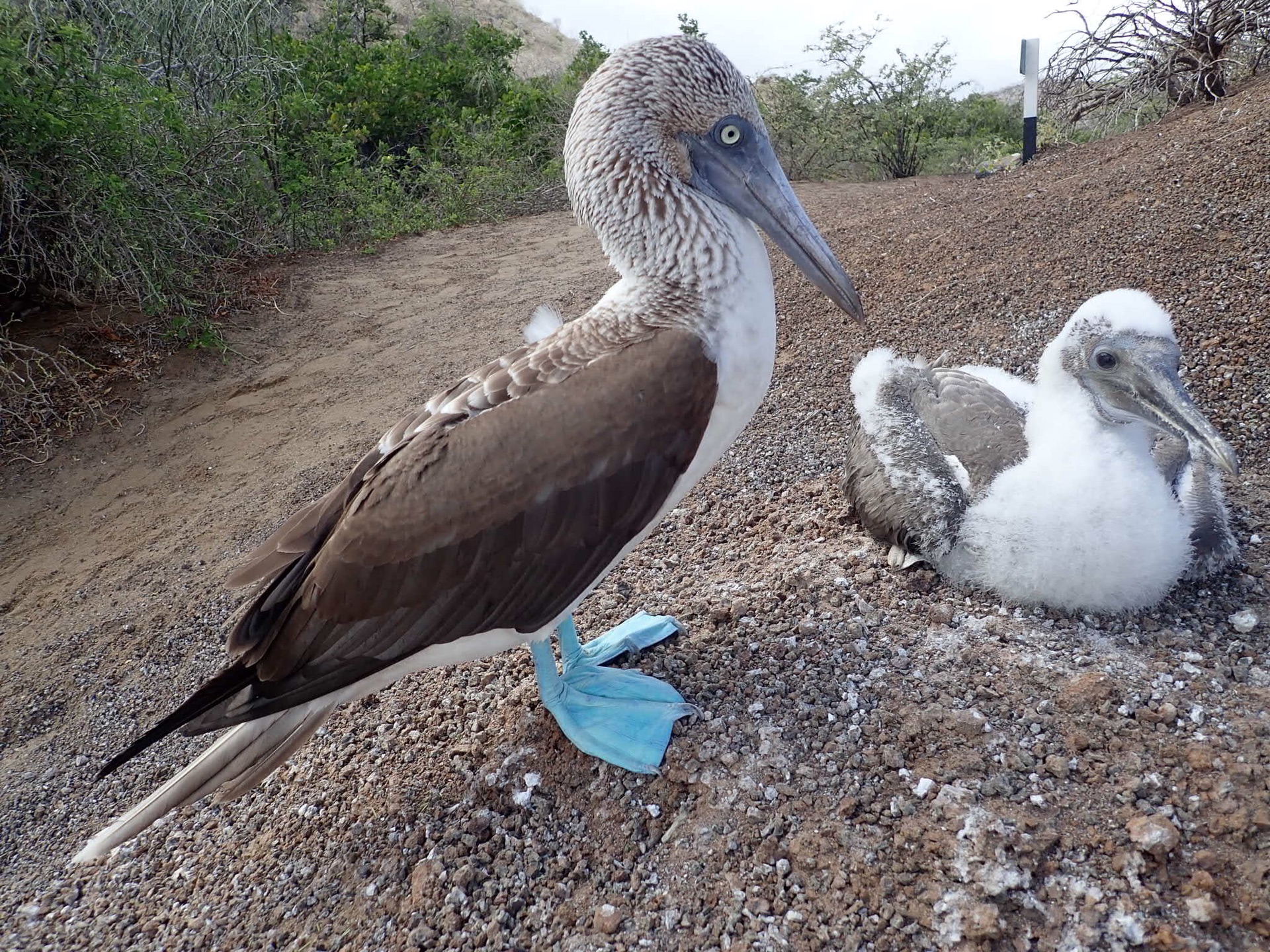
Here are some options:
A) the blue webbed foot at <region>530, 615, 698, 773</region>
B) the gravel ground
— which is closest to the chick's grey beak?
the gravel ground

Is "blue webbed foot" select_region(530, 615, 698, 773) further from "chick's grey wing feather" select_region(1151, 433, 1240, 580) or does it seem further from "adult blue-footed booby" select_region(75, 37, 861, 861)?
"chick's grey wing feather" select_region(1151, 433, 1240, 580)

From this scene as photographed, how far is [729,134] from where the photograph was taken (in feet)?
7.32

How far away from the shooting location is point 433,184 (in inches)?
476

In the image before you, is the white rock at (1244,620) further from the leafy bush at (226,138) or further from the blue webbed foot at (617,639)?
the leafy bush at (226,138)

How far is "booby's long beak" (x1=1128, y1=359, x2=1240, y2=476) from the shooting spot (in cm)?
216

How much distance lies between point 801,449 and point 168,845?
9.79 ft

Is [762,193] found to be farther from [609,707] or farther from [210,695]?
[210,695]

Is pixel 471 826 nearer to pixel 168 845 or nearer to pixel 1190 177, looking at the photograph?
pixel 168 845

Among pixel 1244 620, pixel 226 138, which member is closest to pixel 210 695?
pixel 1244 620

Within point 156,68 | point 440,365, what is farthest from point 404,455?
point 156,68

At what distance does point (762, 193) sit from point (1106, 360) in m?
1.18

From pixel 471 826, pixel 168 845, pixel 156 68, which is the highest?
pixel 156 68

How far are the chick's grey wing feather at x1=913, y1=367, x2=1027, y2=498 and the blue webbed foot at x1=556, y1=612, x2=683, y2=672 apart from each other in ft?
3.85

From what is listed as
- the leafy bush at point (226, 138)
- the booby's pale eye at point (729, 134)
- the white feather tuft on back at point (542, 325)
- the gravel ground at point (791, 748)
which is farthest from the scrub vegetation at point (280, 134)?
the booby's pale eye at point (729, 134)
